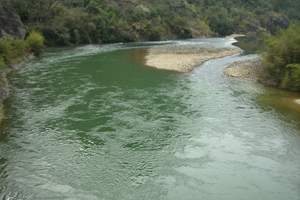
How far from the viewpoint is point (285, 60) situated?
4481 centimetres

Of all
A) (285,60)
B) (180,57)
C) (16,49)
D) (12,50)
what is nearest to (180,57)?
(180,57)

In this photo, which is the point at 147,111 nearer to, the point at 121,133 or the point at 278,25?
the point at 121,133

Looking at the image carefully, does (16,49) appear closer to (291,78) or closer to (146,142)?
(291,78)

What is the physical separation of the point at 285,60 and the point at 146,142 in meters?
23.6

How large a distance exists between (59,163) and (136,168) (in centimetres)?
399

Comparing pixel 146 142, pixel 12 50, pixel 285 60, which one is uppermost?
pixel 12 50

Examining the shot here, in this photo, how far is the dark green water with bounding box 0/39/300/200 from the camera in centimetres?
2083

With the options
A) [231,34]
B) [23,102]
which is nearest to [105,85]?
[23,102]

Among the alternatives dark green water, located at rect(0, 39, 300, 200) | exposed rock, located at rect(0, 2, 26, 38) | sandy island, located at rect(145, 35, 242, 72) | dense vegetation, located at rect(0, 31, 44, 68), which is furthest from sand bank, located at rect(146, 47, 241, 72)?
exposed rock, located at rect(0, 2, 26, 38)

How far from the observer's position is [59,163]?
76.5 ft

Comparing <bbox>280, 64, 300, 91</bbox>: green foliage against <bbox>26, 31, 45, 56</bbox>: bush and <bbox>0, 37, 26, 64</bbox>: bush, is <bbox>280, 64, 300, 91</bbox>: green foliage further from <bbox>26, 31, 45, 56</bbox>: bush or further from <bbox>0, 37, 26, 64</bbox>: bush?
<bbox>26, 31, 45, 56</bbox>: bush

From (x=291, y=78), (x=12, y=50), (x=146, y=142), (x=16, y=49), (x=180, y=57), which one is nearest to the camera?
(x=146, y=142)

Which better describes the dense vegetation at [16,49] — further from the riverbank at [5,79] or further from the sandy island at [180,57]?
the sandy island at [180,57]

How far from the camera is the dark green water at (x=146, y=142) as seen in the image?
2083cm
